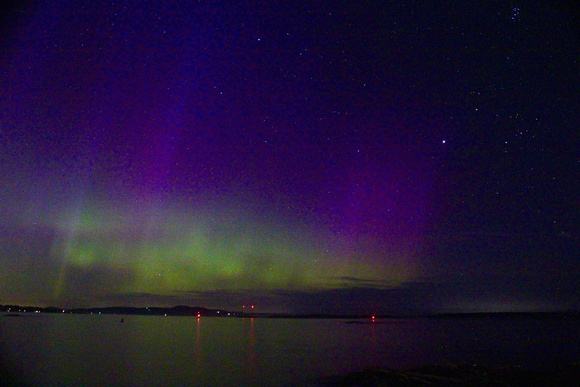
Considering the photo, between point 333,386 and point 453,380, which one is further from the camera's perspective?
point 333,386

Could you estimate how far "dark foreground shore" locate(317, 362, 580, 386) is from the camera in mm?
19812

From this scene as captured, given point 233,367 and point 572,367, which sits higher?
point 572,367

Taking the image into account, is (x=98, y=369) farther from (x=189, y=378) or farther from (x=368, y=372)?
(x=368, y=372)

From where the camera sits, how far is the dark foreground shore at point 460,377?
19.8 m

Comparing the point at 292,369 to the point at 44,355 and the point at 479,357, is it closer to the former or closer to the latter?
the point at 479,357

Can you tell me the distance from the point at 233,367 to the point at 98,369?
9.90 m

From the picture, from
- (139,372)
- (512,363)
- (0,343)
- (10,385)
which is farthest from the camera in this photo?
(0,343)

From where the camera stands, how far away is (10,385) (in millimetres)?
21875

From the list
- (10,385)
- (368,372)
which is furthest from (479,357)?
(10,385)

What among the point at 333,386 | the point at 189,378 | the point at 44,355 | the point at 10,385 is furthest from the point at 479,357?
the point at 44,355

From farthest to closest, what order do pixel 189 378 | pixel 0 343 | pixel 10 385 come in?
1. pixel 0 343
2. pixel 189 378
3. pixel 10 385

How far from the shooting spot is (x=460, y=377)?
21.3 m

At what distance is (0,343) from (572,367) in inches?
2160

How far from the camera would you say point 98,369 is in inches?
1174
